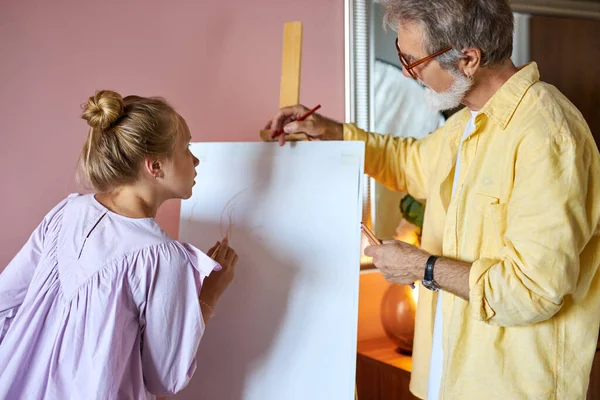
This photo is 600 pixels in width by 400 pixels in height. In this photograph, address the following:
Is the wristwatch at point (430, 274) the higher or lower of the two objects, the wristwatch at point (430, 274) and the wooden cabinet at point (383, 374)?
the higher

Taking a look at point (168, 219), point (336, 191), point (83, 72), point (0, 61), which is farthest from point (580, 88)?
point (0, 61)

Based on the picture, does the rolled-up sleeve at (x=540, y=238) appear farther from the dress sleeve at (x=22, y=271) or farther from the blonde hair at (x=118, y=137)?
the dress sleeve at (x=22, y=271)

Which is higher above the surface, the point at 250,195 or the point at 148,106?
the point at 148,106

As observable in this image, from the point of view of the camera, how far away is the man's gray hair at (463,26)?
126 centimetres

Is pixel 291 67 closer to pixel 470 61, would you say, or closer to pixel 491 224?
pixel 470 61

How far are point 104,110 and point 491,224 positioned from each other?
77 cm

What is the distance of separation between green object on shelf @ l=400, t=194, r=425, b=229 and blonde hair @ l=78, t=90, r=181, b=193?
1110 mm

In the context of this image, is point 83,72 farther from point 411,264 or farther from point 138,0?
point 411,264

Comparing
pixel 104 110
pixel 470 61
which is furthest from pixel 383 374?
pixel 104 110

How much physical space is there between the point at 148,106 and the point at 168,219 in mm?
646

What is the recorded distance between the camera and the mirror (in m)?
2.16

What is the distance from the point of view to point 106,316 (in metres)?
1.22

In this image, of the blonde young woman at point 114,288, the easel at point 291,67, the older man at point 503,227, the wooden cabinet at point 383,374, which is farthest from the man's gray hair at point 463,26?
the wooden cabinet at point 383,374

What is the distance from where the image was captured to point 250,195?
1590 mm
